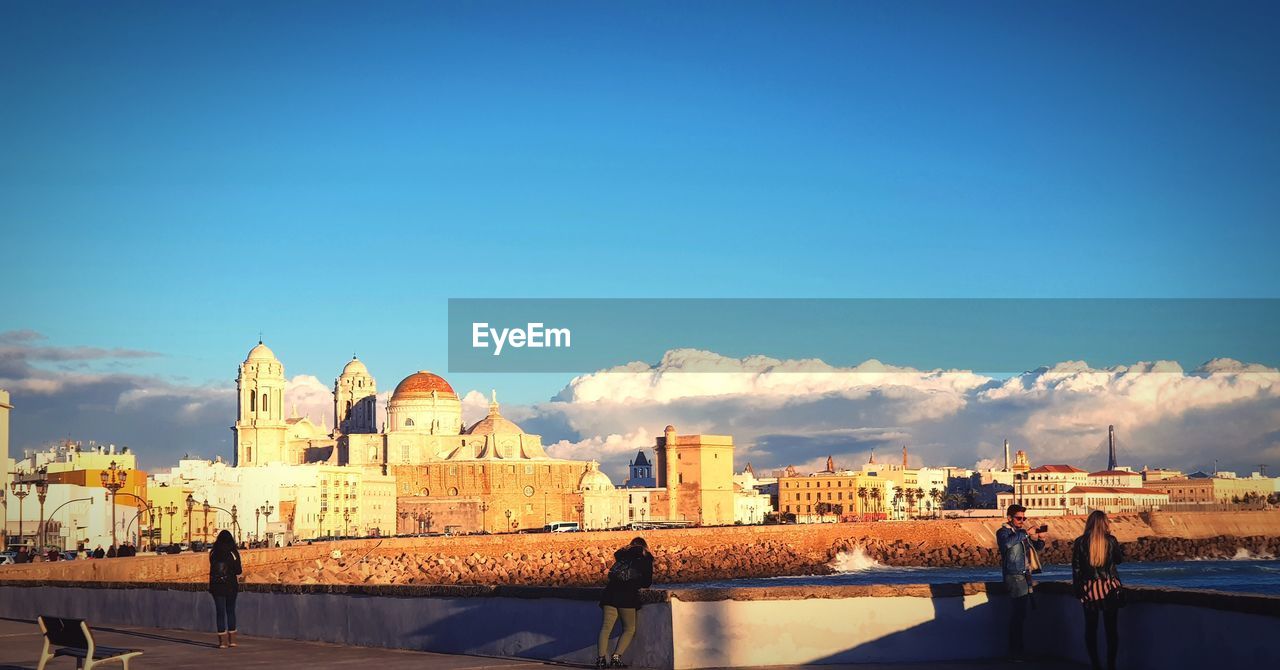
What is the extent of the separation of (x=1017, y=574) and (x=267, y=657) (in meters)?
6.26

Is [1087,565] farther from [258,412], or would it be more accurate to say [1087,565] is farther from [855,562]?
[258,412]

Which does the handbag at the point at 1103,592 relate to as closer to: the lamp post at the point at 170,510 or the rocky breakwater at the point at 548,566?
the rocky breakwater at the point at 548,566

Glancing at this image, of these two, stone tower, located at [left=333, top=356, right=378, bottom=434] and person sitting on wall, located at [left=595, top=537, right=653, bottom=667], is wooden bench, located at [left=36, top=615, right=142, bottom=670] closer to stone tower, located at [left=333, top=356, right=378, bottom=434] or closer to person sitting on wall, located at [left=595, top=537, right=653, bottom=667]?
person sitting on wall, located at [left=595, top=537, right=653, bottom=667]

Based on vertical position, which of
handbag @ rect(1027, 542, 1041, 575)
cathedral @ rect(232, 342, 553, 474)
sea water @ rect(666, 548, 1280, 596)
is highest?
cathedral @ rect(232, 342, 553, 474)

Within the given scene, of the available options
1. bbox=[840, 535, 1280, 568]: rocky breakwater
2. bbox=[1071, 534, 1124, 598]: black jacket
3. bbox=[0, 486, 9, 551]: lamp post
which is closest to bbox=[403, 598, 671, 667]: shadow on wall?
bbox=[1071, 534, 1124, 598]: black jacket

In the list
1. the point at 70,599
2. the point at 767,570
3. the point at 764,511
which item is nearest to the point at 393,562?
the point at 767,570

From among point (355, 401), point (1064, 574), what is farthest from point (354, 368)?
point (1064, 574)

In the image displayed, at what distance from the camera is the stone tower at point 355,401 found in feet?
362

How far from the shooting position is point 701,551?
8612 centimetres

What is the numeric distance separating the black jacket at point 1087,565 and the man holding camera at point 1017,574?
3.03 feet

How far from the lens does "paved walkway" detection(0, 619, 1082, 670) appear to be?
1153 cm

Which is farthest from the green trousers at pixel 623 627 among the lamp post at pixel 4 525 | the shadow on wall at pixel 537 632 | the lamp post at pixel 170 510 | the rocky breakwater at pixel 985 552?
the rocky breakwater at pixel 985 552

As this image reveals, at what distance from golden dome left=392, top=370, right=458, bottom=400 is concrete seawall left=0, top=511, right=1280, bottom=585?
27286 millimetres

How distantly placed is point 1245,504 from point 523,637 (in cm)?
16964
